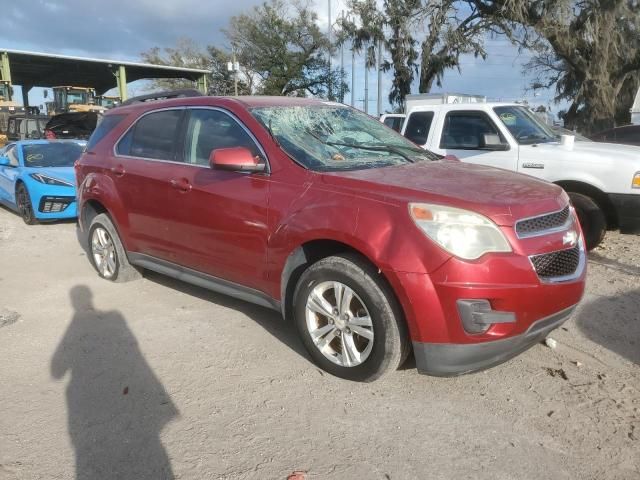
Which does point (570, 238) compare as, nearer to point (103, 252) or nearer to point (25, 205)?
point (103, 252)

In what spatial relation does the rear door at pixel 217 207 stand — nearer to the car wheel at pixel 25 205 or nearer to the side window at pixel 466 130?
the side window at pixel 466 130

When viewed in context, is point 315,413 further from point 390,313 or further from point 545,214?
point 545,214

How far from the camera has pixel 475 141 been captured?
276 inches

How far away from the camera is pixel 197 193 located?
405 cm

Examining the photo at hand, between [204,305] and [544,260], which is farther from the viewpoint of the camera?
[204,305]

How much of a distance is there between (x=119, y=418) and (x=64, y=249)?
480 centimetres

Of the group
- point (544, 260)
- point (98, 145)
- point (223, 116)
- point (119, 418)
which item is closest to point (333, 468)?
point (119, 418)

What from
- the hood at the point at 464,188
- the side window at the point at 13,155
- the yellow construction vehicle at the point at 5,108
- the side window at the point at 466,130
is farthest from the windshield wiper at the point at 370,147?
the yellow construction vehicle at the point at 5,108

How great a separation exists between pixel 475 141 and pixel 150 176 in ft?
14.2

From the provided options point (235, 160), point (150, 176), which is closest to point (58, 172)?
point (150, 176)

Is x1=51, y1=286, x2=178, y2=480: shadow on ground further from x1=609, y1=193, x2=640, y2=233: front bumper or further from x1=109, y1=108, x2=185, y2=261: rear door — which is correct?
x1=609, y1=193, x2=640, y2=233: front bumper

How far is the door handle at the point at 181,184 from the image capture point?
4.13m

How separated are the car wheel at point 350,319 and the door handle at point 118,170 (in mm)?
2380

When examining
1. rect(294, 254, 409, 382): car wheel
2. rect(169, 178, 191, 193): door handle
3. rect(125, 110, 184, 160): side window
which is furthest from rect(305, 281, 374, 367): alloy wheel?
rect(125, 110, 184, 160): side window
